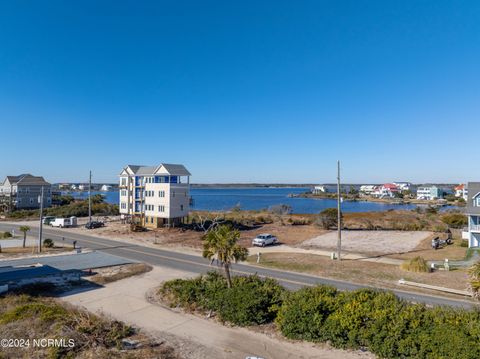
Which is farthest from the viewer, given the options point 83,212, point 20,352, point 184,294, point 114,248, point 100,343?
point 83,212

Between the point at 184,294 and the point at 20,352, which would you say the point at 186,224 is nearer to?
the point at 184,294

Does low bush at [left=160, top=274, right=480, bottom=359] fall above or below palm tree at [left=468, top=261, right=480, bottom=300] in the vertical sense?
below

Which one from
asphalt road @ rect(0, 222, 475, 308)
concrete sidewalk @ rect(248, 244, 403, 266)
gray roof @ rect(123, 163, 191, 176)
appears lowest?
concrete sidewalk @ rect(248, 244, 403, 266)

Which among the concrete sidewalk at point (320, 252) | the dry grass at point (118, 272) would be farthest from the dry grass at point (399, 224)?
the dry grass at point (118, 272)

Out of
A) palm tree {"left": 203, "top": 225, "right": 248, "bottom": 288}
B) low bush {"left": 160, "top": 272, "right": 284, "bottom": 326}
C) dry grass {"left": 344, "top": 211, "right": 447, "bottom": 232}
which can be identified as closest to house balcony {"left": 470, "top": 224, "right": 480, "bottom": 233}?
dry grass {"left": 344, "top": 211, "right": 447, "bottom": 232}

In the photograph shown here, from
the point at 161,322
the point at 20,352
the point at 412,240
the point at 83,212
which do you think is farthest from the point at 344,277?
the point at 83,212

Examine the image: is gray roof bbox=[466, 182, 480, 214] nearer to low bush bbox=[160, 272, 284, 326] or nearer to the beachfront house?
the beachfront house

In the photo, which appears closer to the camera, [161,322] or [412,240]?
[161,322]

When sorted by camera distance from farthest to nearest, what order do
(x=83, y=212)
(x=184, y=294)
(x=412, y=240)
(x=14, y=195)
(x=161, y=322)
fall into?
(x=14, y=195), (x=83, y=212), (x=412, y=240), (x=184, y=294), (x=161, y=322)
